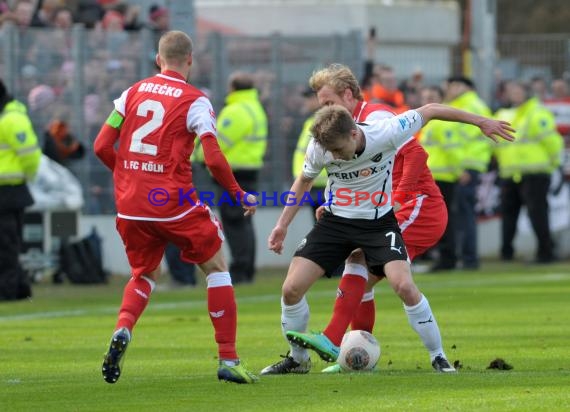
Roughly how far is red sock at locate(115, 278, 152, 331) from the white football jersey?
1241 mm

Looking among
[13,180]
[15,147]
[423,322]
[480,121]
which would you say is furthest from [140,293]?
[13,180]

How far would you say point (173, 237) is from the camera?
987 cm

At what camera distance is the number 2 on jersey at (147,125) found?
983 centimetres

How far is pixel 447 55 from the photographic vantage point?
2889cm

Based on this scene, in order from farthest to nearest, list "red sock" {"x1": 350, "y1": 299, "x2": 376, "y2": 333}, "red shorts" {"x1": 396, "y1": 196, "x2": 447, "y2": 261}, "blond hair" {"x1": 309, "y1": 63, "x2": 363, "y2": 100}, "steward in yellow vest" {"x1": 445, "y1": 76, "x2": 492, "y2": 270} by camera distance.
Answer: "steward in yellow vest" {"x1": 445, "y1": 76, "x2": 492, "y2": 270}
"red shorts" {"x1": 396, "y1": 196, "x2": 447, "y2": 261}
"red sock" {"x1": 350, "y1": 299, "x2": 376, "y2": 333}
"blond hair" {"x1": 309, "y1": 63, "x2": 363, "y2": 100}

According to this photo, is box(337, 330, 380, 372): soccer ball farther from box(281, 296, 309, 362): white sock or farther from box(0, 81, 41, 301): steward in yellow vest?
box(0, 81, 41, 301): steward in yellow vest

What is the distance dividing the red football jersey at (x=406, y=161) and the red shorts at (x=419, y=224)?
0.33 ft

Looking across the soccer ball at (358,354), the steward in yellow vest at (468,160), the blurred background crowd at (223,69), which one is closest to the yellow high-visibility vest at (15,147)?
the blurred background crowd at (223,69)

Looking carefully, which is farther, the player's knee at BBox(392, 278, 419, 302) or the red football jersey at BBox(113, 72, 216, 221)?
the player's knee at BBox(392, 278, 419, 302)

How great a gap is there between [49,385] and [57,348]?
2.72 meters

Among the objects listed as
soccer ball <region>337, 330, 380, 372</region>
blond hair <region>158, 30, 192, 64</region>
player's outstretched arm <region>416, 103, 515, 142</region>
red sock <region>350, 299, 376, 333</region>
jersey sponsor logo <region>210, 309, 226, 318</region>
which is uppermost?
blond hair <region>158, 30, 192, 64</region>

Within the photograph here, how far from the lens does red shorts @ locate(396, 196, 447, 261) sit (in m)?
11.2

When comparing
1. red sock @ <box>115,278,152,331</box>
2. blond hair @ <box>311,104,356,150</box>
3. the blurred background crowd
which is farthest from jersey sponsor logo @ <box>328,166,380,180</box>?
the blurred background crowd

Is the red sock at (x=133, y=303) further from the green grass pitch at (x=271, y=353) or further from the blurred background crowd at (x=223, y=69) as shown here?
the blurred background crowd at (x=223, y=69)
